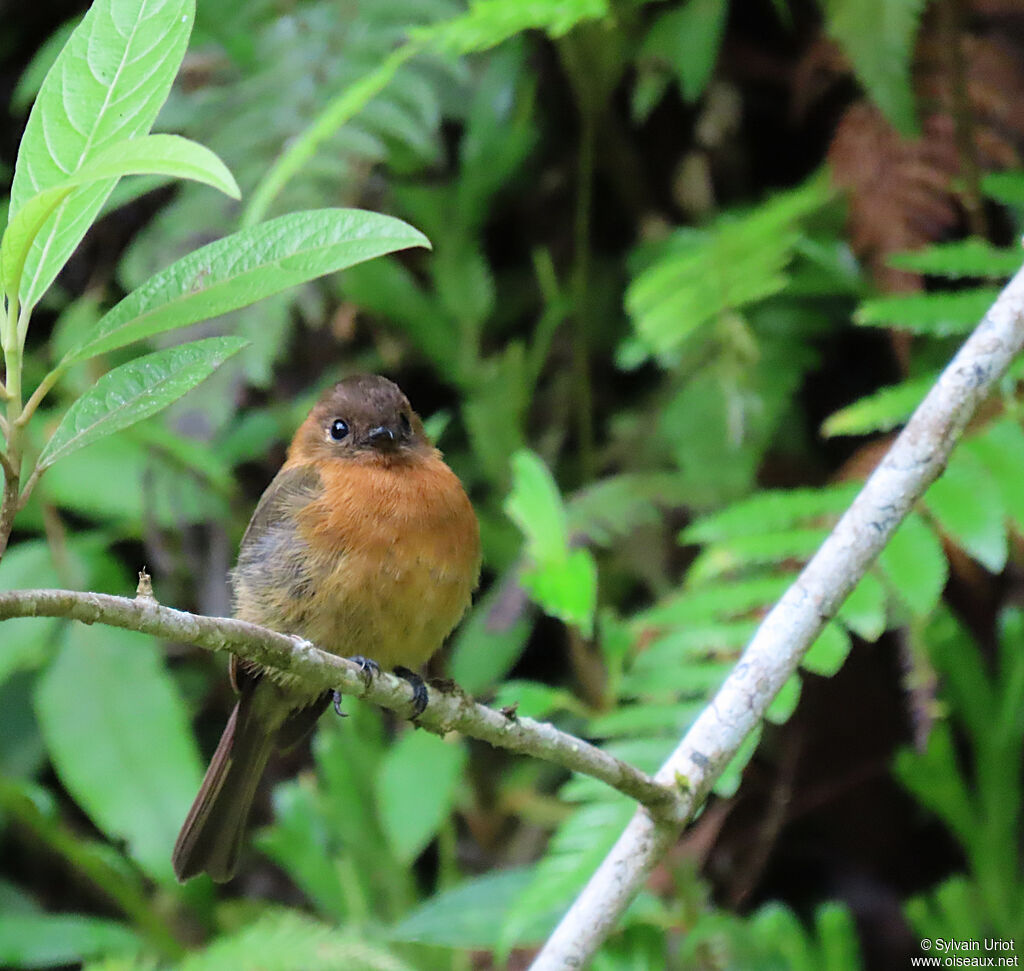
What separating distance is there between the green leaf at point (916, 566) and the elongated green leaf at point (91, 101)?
5.35 ft

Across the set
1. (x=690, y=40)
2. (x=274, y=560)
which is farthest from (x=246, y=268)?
(x=690, y=40)

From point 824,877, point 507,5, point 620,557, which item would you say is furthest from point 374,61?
point 824,877

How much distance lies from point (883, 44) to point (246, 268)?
2087 mm

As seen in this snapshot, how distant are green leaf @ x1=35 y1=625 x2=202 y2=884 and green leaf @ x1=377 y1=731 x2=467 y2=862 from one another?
506mm

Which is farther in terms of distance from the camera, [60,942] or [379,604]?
[60,942]

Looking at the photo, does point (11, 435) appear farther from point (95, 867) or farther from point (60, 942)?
point (60, 942)

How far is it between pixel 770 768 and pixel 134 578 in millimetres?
2141

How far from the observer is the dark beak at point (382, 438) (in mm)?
2779

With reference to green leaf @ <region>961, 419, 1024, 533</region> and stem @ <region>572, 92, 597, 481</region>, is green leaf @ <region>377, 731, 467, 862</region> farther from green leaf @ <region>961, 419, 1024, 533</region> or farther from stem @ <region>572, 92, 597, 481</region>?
green leaf @ <region>961, 419, 1024, 533</region>

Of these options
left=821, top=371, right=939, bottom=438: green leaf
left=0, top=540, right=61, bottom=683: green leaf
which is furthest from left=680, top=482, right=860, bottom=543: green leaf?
left=0, top=540, right=61, bottom=683: green leaf

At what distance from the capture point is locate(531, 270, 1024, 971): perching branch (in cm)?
182

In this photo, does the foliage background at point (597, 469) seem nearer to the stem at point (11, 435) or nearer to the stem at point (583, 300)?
the stem at point (583, 300)

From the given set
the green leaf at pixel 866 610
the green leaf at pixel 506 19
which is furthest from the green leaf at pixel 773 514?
the green leaf at pixel 506 19

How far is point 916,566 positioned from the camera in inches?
97.3
